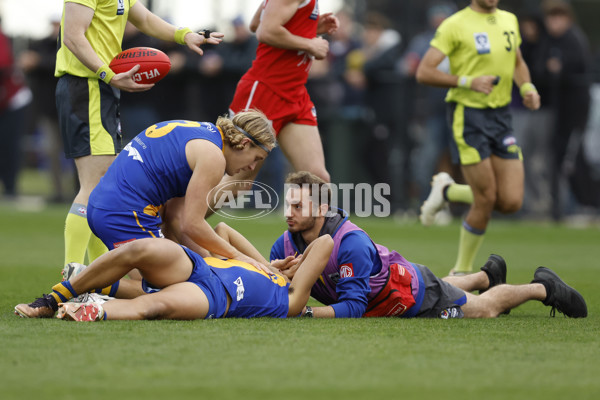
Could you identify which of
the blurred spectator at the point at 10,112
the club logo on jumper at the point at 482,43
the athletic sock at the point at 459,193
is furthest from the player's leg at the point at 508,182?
the blurred spectator at the point at 10,112

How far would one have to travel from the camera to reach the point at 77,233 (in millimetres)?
5926

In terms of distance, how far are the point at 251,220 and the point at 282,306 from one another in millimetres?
8835

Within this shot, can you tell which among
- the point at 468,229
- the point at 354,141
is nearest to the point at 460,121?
the point at 468,229

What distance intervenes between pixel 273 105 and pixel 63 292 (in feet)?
8.48

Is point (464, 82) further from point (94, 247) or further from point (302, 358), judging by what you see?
point (302, 358)

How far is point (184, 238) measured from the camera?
570 cm

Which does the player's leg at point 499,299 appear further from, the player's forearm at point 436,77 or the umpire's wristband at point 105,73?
the umpire's wristband at point 105,73

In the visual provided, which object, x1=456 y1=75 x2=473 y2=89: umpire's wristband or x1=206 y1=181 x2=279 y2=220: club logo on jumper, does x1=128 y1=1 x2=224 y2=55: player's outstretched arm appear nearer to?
x1=456 y1=75 x2=473 y2=89: umpire's wristband

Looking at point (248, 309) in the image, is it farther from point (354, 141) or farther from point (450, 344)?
point (354, 141)

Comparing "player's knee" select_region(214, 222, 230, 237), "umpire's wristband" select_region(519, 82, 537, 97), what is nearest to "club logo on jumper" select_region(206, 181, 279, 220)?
"umpire's wristband" select_region(519, 82, 537, 97)

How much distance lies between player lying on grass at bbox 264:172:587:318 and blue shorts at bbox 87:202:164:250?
0.83 metres

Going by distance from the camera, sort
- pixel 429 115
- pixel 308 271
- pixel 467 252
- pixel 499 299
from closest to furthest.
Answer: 1. pixel 308 271
2. pixel 499 299
3. pixel 467 252
4. pixel 429 115

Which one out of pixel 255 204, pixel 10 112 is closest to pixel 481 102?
pixel 255 204

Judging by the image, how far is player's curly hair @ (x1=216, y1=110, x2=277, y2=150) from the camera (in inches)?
211
